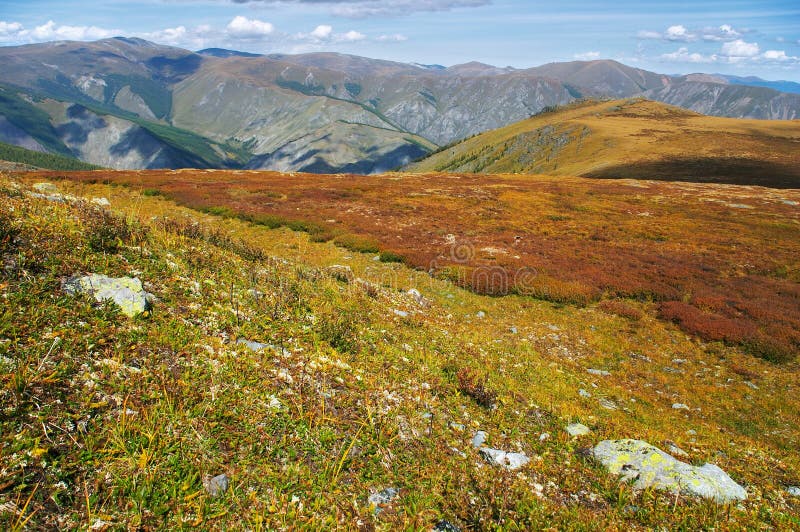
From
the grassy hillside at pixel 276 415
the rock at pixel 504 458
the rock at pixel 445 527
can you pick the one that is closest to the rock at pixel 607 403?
the grassy hillside at pixel 276 415

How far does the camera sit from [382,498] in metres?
Result: 4.85

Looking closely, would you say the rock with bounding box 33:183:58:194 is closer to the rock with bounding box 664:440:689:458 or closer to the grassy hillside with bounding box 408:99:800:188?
the rock with bounding box 664:440:689:458

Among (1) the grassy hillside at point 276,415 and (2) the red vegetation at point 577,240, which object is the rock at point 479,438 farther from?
(2) the red vegetation at point 577,240

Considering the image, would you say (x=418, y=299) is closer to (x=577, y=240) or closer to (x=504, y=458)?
(x=504, y=458)

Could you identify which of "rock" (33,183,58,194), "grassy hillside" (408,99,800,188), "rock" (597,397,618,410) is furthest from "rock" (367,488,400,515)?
"grassy hillside" (408,99,800,188)

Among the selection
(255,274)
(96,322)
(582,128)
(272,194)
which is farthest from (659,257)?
(582,128)

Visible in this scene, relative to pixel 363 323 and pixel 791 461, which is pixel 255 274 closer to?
pixel 363 323

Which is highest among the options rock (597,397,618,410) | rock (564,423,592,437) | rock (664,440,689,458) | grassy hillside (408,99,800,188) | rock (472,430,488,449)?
grassy hillside (408,99,800,188)

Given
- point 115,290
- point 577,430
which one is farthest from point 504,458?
point 115,290

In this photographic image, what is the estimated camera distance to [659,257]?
2820 centimetres

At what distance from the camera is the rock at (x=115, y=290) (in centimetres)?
615

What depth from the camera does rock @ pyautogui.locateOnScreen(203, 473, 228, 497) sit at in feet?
13.6

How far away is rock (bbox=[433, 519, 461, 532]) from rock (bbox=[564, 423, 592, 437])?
3945 mm

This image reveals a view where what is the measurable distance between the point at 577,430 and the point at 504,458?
243 cm
